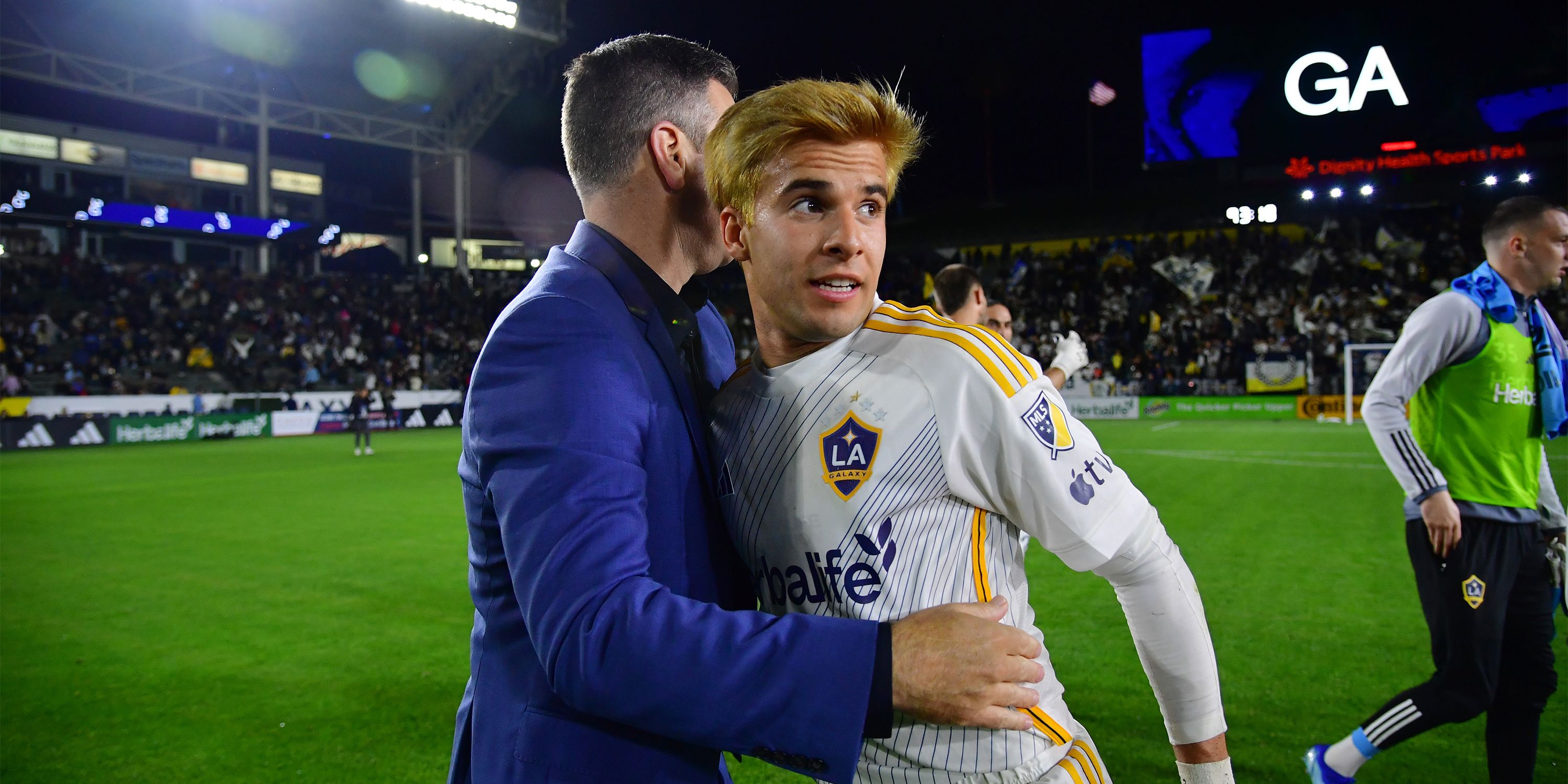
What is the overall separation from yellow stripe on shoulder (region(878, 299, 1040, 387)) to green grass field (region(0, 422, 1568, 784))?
10.9 ft

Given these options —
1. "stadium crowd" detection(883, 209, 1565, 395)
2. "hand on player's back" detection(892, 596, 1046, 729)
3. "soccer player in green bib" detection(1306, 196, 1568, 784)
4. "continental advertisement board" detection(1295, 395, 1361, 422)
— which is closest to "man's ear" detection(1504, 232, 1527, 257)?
"soccer player in green bib" detection(1306, 196, 1568, 784)

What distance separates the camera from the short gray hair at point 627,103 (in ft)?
6.18

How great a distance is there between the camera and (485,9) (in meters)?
27.9

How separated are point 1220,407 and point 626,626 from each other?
29.6 metres

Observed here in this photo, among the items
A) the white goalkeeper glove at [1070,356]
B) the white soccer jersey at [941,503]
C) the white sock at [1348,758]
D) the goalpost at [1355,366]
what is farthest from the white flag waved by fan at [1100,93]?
the white soccer jersey at [941,503]

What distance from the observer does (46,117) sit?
3806cm

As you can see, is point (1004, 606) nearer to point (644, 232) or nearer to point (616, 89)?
point (644, 232)

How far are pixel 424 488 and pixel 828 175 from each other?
46.0ft

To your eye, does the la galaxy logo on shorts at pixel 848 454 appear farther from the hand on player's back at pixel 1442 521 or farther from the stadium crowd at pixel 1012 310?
the stadium crowd at pixel 1012 310

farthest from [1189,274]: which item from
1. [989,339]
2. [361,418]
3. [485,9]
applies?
[989,339]

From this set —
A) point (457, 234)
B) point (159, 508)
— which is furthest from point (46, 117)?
point (159, 508)

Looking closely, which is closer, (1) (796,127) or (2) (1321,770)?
(1) (796,127)

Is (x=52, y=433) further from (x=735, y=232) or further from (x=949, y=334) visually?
(x=949, y=334)

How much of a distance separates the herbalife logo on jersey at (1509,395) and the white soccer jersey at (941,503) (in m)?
3.24
